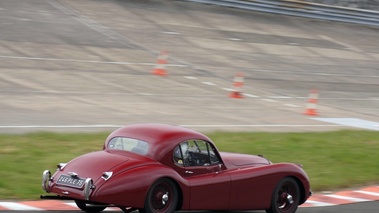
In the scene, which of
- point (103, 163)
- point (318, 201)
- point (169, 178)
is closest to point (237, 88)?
point (318, 201)

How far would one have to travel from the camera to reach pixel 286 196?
10.2m

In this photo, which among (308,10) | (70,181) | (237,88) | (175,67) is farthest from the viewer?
(308,10)

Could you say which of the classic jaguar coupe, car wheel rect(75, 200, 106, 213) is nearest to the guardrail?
the classic jaguar coupe

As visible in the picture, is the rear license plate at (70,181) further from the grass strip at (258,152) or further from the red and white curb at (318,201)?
the grass strip at (258,152)

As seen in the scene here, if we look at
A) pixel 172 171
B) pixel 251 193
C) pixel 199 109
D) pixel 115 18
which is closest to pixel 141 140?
pixel 172 171

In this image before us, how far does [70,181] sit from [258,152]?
21.0ft

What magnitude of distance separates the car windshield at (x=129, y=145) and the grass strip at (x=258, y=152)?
1.57 meters

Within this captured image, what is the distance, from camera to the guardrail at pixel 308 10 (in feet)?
136

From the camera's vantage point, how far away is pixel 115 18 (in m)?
35.5

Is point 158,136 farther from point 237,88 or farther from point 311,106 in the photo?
point 237,88

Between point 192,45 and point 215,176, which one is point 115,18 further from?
point 215,176

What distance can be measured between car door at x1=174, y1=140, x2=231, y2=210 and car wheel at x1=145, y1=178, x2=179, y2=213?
28 centimetres

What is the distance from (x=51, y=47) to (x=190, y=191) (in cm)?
2013

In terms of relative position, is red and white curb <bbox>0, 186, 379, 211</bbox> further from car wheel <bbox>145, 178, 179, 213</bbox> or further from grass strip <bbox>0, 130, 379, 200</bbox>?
car wheel <bbox>145, 178, 179, 213</bbox>
